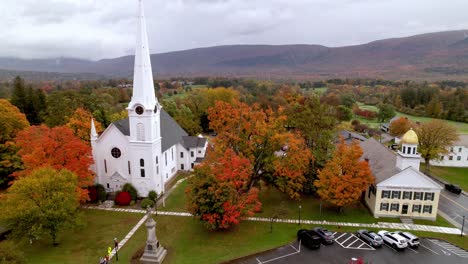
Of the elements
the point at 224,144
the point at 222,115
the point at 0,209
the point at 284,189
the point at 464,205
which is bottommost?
the point at 464,205

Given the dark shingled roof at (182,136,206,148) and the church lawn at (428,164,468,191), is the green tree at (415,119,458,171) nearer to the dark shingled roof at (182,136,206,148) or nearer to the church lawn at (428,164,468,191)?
the church lawn at (428,164,468,191)

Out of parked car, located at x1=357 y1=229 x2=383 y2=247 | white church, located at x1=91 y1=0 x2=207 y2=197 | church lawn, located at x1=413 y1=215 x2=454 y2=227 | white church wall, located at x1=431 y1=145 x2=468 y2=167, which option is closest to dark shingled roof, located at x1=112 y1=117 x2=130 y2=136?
white church, located at x1=91 y1=0 x2=207 y2=197

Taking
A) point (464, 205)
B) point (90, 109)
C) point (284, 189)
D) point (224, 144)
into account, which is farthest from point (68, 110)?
point (464, 205)

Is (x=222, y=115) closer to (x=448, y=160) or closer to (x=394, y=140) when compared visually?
(x=448, y=160)

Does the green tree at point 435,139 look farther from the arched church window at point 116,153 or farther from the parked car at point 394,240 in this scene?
the arched church window at point 116,153

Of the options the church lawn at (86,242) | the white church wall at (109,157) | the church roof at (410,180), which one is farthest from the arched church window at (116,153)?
the church roof at (410,180)

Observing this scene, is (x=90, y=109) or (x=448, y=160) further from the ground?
(x=90, y=109)
